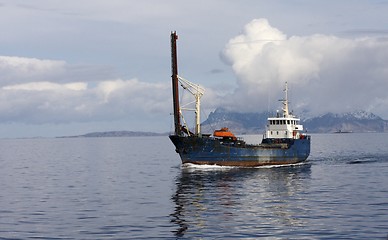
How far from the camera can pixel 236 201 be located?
43.8 m

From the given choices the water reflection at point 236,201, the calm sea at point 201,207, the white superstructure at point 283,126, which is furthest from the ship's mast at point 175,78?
the white superstructure at point 283,126

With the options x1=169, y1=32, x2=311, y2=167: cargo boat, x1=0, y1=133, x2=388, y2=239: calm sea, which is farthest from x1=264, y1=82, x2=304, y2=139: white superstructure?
x1=0, y1=133, x2=388, y2=239: calm sea

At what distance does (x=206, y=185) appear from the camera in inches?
2207

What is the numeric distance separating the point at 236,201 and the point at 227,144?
1205 inches

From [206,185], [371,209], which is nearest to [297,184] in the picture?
[206,185]

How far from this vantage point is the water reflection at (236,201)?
108 feet

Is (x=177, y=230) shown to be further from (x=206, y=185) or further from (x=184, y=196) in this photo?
(x=206, y=185)

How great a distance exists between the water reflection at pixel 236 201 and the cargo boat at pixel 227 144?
379 cm

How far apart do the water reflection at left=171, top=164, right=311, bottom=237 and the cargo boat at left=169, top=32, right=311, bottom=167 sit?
3.79 m

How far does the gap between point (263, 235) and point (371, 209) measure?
39.2 ft

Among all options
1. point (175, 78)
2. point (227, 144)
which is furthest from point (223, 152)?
point (175, 78)

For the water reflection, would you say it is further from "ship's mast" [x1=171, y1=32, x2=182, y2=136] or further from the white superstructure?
Result: the white superstructure

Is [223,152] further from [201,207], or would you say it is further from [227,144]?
[201,207]

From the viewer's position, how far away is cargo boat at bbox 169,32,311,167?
74.1 metres
